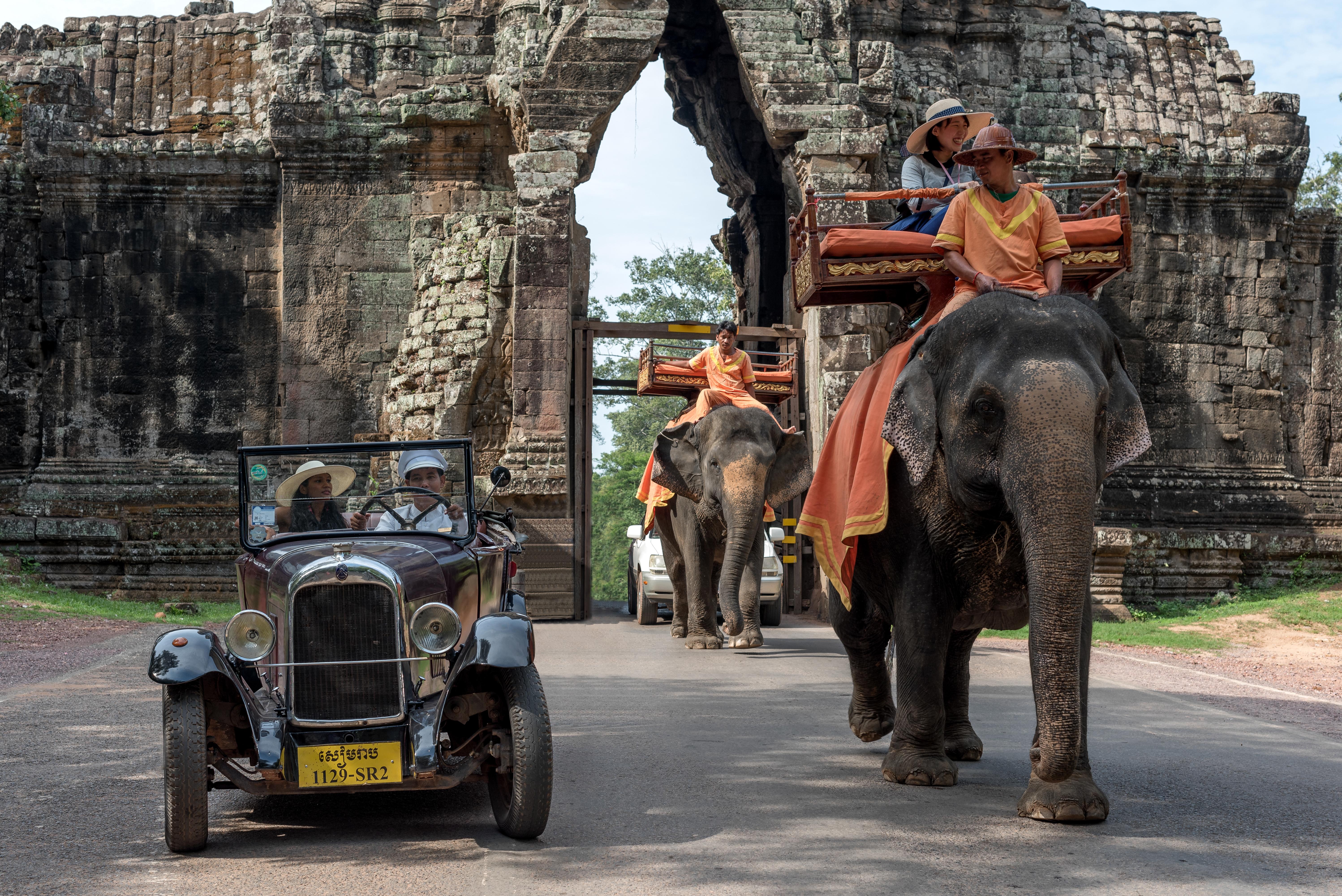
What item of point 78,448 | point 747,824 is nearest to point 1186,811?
point 747,824

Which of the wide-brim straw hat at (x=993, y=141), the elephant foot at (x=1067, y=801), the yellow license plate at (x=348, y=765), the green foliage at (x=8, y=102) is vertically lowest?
the elephant foot at (x=1067, y=801)

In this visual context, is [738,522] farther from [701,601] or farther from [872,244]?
[872,244]

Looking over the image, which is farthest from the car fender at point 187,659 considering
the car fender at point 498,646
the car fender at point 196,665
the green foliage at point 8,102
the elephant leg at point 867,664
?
the green foliage at point 8,102

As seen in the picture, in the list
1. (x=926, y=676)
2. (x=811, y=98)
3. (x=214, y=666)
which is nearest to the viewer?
(x=214, y=666)

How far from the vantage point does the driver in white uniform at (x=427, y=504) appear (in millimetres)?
6133

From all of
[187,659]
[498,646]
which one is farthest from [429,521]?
[187,659]

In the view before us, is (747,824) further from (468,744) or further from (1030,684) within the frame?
(1030,684)

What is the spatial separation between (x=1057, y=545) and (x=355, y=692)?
270 centimetres

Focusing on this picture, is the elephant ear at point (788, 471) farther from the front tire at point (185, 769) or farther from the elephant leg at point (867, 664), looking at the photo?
the front tire at point (185, 769)

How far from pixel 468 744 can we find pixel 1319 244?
17567mm

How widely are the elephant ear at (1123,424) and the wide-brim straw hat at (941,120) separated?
6.53ft

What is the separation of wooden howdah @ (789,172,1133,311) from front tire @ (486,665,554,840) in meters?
2.68

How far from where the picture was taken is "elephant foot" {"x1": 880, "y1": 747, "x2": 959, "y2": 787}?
5.93 metres

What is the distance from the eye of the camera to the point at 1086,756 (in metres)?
5.38
